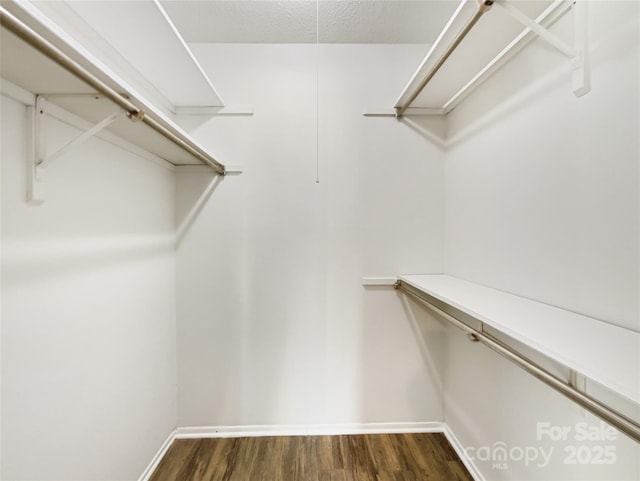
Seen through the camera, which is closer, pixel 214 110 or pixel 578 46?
pixel 578 46

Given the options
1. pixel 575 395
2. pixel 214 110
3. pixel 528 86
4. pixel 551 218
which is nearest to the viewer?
pixel 575 395

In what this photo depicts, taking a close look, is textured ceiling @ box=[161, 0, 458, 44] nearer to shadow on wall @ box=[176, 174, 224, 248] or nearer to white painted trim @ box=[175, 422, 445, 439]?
shadow on wall @ box=[176, 174, 224, 248]

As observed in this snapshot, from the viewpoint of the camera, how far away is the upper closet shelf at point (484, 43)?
838mm

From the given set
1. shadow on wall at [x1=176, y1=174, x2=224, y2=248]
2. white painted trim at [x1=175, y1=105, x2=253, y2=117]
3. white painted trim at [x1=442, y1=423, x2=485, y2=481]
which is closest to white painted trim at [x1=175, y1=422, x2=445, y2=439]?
white painted trim at [x1=442, y1=423, x2=485, y2=481]

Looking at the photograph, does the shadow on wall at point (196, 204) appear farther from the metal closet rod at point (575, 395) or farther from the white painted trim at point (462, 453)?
the white painted trim at point (462, 453)

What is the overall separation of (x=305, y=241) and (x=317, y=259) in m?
0.14

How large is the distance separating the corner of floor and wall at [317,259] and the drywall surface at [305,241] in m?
0.01

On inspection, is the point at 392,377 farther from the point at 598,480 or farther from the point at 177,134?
the point at 177,134

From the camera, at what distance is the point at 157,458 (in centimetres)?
150

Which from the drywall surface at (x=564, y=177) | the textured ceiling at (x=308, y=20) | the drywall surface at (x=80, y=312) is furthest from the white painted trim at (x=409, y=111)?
the drywall surface at (x=80, y=312)

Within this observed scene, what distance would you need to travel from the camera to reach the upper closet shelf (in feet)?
2.75

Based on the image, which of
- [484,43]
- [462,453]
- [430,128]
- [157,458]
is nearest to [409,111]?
[430,128]

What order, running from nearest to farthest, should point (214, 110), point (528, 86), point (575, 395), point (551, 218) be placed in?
1. point (575, 395)
2. point (551, 218)
3. point (528, 86)
4. point (214, 110)

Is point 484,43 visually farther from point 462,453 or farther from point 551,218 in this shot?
point 462,453
